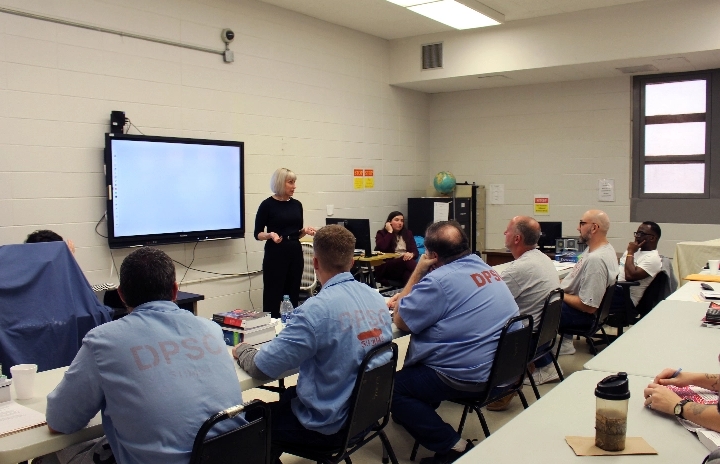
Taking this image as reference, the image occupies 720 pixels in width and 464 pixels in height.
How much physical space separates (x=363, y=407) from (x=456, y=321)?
734 mm

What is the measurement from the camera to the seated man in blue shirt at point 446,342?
306 centimetres

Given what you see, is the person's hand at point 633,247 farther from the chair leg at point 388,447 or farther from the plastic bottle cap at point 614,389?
the plastic bottle cap at point 614,389

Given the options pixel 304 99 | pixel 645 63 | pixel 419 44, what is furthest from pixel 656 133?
pixel 304 99

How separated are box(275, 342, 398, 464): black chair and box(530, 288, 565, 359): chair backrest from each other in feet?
4.20

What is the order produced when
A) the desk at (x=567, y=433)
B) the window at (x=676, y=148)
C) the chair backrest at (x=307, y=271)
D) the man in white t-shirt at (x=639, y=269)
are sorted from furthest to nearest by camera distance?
1. the window at (x=676, y=148)
2. the chair backrest at (x=307, y=271)
3. the man in white t-shirt at (x=639, y=269)
4. the desk at (x=567, y=433)

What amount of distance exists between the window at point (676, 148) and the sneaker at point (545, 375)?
3.83 meters

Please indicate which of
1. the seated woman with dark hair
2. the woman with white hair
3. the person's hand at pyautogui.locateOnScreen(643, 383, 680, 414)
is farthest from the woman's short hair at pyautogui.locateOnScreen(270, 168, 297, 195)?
the person's hand at pyautogui.locateOnScreen(643, 383, 680, 414)

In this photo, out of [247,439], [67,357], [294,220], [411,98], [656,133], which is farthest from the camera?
[411,98]

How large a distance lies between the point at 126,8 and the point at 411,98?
4404 mm

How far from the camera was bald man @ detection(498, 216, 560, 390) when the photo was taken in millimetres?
4090

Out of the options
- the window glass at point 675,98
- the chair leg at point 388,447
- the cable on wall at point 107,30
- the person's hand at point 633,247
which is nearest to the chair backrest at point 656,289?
the person's hand at point 633,247

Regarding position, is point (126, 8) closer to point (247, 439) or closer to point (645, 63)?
point (247, 439)

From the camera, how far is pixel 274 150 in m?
6.71

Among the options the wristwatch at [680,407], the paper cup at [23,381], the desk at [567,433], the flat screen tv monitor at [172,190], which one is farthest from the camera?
the flat screen tv monitor at [172,190]
